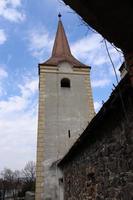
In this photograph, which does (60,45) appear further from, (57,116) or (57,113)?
(57,116)

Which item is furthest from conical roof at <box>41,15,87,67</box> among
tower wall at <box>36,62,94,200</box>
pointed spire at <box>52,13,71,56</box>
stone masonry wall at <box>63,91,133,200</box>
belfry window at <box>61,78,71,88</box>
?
stone masonry wall at <box>63,91,133,200</box>

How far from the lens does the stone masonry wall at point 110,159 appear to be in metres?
4.81

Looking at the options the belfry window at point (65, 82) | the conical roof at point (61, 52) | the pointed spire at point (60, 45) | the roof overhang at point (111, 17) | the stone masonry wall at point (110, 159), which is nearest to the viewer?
the roof overhang at point (111, 17)

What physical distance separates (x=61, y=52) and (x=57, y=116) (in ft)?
23.5

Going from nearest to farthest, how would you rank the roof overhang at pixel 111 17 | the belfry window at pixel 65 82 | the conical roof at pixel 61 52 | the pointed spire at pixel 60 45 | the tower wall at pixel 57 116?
the roof overhang at pixel 111 17 < the tower wall at pixel 57 116 < the belfry window at pixel 65 82 < the conical roof at pixel 61 52 < the pointed spire at pixel 60 45

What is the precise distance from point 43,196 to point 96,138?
9616mm

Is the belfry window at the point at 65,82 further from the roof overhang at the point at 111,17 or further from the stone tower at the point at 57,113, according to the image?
the roof overhang at the point at 111,17

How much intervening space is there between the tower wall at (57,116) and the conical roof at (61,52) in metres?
0.55

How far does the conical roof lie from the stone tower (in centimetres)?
7

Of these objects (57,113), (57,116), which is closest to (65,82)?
(57,113)

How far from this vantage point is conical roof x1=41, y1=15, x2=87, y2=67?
20469mm

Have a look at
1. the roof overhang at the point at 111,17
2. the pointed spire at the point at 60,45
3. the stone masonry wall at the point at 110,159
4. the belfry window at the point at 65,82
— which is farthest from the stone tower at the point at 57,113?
the roof overhang at the point at 111,17

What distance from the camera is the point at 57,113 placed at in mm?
17703

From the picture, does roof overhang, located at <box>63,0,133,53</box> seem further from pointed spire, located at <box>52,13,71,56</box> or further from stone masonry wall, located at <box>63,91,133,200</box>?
pointed spire, located at <box>52,13,71,56</box>
